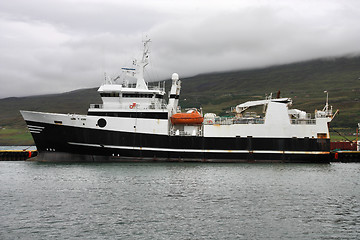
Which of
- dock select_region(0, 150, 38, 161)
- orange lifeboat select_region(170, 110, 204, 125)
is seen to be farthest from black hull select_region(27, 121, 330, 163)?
dock select_region(0, 150, 38, 161)

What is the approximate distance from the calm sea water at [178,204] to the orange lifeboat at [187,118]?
21.6ft

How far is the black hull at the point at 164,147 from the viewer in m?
37.5

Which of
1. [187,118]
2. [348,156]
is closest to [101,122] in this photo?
[187,118]

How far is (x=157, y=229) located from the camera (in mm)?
16641

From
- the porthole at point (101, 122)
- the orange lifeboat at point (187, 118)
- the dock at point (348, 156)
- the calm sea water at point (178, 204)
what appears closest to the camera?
the calm sea water at point (178, 204)

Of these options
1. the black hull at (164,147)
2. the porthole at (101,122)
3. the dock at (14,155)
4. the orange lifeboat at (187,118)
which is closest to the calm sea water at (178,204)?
the black hull at (164,147)

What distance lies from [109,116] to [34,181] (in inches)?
462

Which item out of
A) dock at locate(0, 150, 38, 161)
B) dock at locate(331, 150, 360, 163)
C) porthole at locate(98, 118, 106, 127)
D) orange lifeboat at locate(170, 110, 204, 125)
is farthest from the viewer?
dock at locate(0, 150, 38, 161)

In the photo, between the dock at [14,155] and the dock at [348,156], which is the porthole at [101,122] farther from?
the dock at [348,156]

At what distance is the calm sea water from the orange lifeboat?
21.6 feet

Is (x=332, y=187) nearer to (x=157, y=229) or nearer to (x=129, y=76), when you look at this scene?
(x=157, y=229)

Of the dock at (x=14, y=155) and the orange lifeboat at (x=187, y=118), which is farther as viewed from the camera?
the dock at (x=14, y=155)

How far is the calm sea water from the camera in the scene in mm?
16422

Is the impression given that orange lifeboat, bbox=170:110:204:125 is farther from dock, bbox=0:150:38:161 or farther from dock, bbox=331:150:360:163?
dock, bbox=0:150:38:161
